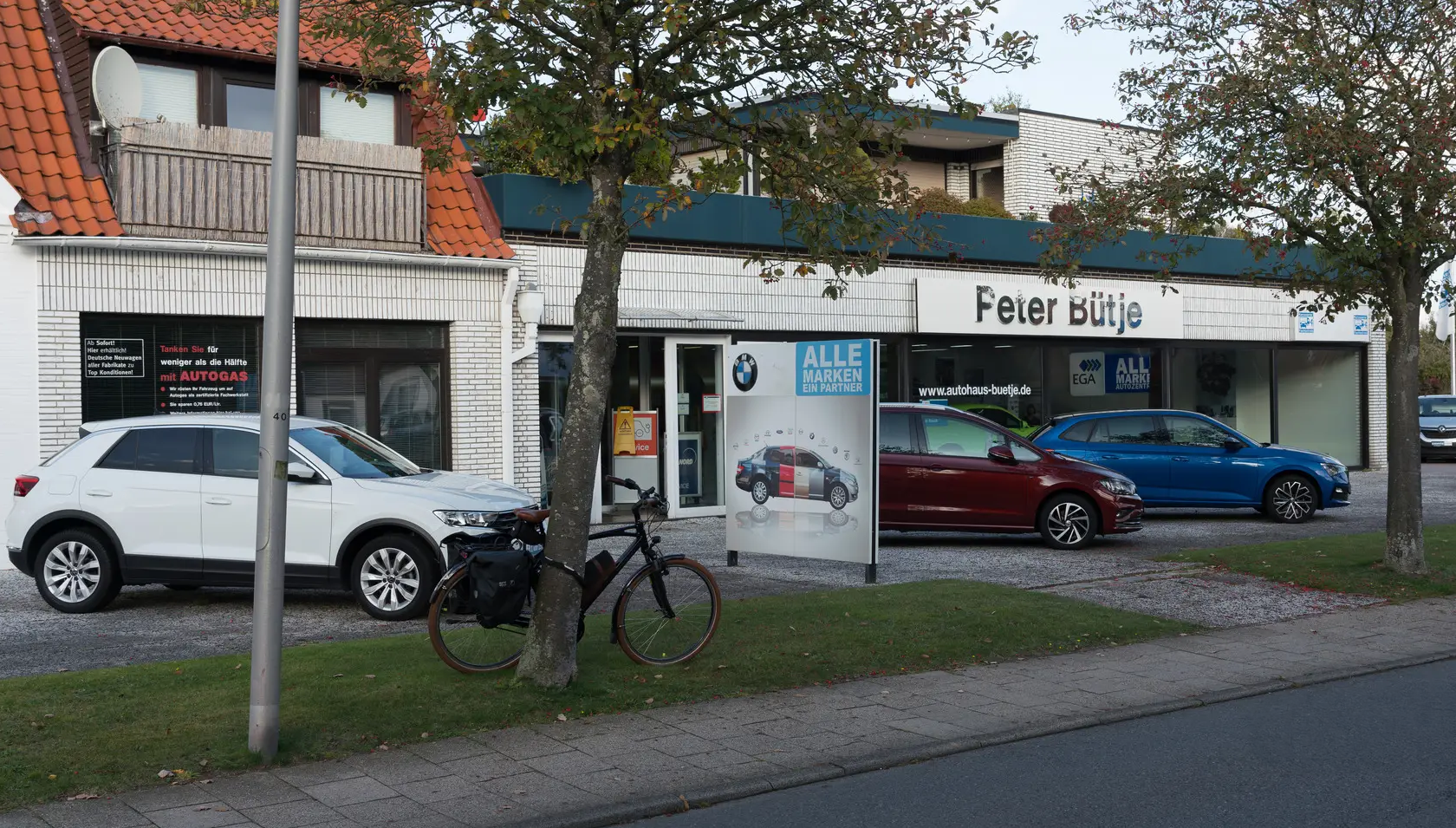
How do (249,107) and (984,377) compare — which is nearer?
(249,107)

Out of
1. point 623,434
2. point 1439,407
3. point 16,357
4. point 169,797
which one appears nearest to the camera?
point 169,797

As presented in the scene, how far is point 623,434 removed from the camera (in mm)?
19172

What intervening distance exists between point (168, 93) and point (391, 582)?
26.5 ft

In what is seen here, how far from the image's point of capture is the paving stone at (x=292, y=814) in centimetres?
591

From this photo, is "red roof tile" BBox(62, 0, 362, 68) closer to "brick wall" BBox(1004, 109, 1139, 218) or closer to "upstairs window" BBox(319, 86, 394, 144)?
"upstairs window" BBox(319, 86, 394, 144)

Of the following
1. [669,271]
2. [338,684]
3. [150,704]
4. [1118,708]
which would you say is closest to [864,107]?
A: [1118,708]

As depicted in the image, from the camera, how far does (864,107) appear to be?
998 cm

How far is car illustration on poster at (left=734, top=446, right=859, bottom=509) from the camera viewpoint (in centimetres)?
1334

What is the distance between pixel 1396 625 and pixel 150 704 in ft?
29.7

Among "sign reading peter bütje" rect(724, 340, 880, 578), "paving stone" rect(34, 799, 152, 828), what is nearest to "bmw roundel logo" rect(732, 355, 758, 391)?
"sign reading peter bütje" rect(724, 340, 880, 578)

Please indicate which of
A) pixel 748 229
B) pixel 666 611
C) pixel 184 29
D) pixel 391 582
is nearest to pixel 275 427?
pixel 666 611

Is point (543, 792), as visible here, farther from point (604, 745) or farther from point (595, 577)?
point (595, 577)

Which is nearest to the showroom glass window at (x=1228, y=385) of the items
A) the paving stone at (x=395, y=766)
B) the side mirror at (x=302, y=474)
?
the side mirror at (x=302, y=474)

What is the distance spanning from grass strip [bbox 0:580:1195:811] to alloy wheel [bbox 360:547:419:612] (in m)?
1.55
